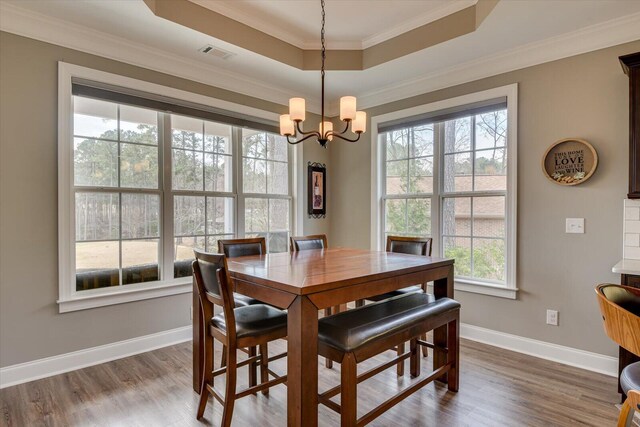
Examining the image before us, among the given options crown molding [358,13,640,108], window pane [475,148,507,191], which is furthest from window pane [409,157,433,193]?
crown molding [358,13,640,108]

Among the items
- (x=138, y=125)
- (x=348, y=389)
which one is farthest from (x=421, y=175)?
(x=138, y=125)

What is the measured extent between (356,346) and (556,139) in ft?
8.30

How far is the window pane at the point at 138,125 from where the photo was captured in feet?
9.94

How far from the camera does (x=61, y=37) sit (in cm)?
263

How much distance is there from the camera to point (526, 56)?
3.02 metres

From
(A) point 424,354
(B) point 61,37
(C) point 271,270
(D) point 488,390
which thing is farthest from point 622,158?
(B) point 61,37

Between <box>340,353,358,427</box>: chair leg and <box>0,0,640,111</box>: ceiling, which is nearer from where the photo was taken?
<box>340,353,358,427</box>: chair leg

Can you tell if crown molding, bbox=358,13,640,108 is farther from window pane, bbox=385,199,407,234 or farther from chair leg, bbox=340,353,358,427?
chair leg, bbox=340,353,358,427

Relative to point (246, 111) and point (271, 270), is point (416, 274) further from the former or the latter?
point (246, 111)

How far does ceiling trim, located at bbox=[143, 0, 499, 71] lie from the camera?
2.65 m

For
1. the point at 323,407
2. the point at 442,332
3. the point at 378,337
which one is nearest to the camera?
the point at 378,337

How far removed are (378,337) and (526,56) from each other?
283 centimetres

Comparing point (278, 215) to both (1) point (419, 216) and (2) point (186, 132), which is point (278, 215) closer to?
(2) point (186, 132)

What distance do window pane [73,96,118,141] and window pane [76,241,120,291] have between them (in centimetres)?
93
